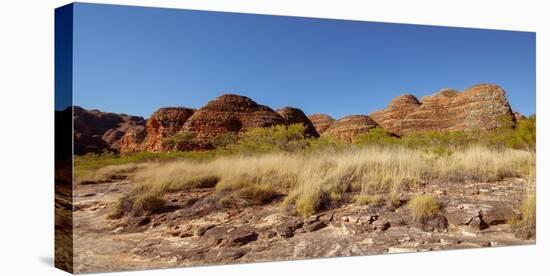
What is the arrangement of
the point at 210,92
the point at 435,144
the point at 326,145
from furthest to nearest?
the point at 435,144
the point at 326,145
the point at 210,92

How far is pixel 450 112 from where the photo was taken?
1122 cm

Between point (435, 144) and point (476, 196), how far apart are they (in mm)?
1021

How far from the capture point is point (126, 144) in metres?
8.95

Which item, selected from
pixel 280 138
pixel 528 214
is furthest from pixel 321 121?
pixel 528 214

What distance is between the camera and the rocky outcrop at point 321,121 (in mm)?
10156

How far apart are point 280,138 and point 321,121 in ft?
2.25

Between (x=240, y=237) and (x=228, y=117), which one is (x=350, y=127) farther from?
(x=240, y=237)

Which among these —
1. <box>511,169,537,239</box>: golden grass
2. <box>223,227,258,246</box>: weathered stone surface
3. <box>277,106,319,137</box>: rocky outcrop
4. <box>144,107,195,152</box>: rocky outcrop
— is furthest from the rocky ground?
<box>277,106,319,137</box>: rocky outcrop

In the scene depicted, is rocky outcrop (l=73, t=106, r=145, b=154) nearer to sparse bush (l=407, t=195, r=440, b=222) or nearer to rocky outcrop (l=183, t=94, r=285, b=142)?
rocky outcrop (l=183, t=94, r=285, b=142)

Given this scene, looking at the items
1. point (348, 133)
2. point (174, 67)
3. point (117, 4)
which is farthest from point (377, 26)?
point (117, 4)

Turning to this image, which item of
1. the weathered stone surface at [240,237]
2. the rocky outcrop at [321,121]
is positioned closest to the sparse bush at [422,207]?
the rocky outcrop at [321,121]

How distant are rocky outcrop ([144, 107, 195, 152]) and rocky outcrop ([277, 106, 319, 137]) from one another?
142cm

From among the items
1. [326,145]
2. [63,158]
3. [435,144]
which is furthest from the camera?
[435,144]

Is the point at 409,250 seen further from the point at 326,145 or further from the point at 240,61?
the point at 240,61
